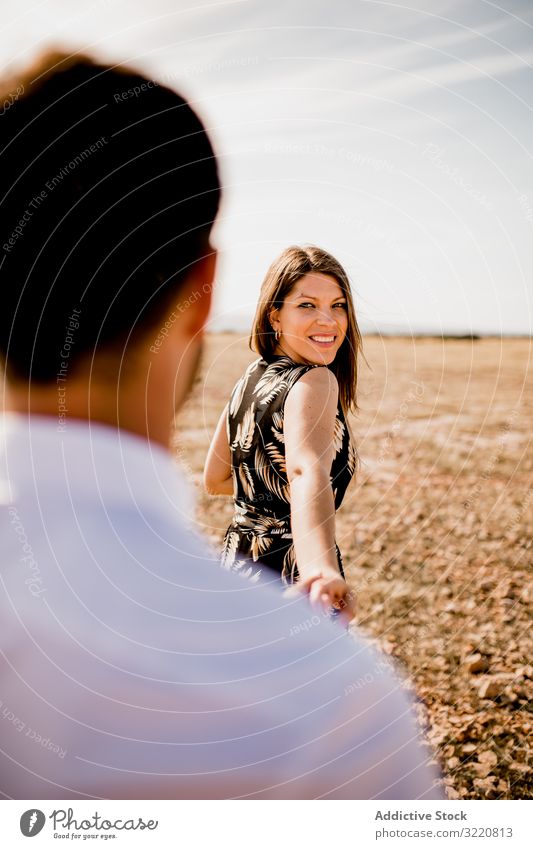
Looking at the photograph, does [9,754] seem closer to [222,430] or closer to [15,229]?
[222,430]

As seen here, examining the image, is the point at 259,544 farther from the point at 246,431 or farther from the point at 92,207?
the point at 92,207

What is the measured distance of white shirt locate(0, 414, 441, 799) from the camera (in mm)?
990

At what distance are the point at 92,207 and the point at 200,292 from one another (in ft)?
0.64

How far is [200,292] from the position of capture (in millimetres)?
1104

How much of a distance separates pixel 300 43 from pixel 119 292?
953 millimetres

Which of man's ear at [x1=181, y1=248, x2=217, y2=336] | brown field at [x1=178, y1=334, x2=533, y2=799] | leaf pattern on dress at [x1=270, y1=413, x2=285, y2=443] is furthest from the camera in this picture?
brown field at [x1=178, y1=334, x2=533, y2=799]

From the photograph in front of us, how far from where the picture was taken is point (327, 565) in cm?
100

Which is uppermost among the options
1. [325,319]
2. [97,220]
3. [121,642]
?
[97,220]

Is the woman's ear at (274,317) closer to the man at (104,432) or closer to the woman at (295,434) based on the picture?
the woman at (295,434)

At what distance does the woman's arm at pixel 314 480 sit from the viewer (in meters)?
1.00

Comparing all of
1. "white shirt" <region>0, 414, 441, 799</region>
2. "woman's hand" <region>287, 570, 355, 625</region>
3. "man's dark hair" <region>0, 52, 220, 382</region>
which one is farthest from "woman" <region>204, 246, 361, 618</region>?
"man's dark hair" <region>0, 52, 220, 382</region>

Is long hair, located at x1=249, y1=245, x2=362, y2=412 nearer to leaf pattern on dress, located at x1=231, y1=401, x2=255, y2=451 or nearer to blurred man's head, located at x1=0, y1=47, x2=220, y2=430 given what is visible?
leaf pattern on dress, located at x1=231, y1=401, x2=255, y2=451

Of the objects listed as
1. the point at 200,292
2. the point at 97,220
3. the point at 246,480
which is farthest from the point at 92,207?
the point at 246,480

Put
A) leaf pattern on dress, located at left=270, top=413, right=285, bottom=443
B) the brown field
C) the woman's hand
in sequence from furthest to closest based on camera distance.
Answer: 1. the brown field
2. leaf pattern on dress, located at left=270, top=413, right=285, bottom=443
3. the woman's hand
